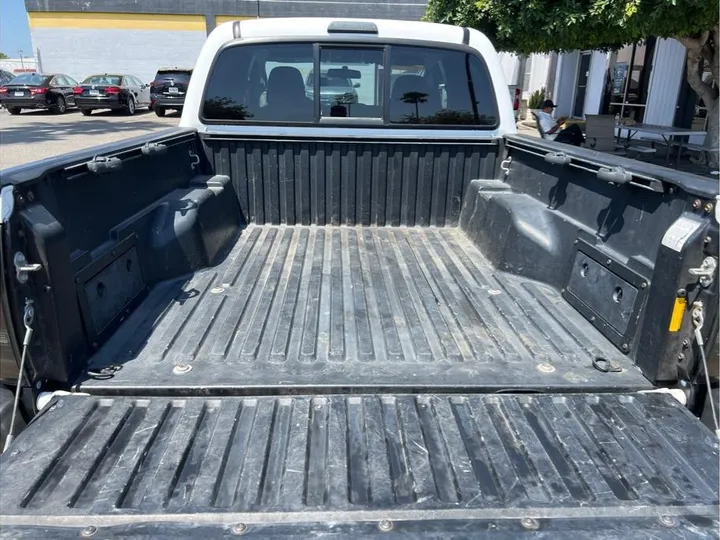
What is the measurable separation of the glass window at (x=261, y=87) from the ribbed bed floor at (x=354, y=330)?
1.01 meters

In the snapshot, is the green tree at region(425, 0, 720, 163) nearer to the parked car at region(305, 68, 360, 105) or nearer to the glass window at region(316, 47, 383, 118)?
the glass window at region(316, 47, 383, 118)

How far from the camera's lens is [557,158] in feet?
9.74

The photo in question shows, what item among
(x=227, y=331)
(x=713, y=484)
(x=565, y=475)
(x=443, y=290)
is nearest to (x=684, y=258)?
(x=713, y=484)

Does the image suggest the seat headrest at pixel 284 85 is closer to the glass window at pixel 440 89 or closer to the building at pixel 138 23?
the glass window at pixel 440 89

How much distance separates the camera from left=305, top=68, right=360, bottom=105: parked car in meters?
3.81

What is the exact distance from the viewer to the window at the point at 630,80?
1523 cm

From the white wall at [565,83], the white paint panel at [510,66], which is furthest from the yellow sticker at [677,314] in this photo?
the white paint panel at [510,66]

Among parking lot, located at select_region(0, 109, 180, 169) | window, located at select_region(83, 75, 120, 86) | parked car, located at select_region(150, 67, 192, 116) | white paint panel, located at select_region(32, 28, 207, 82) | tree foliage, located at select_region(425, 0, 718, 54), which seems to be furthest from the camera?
white paint panel, located at select_region(32, 28, 207, 82)

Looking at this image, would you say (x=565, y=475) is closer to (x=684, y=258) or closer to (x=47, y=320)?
(x=684, y=258)

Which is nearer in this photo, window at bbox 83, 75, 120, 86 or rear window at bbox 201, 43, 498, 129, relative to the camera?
rear window at bbox 201, 43, 498, 129

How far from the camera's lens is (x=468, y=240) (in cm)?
388

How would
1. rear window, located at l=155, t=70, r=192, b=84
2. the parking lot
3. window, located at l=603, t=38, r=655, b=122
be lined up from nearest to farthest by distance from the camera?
the parking lot, window, located at l=603, t=38, r=655, b=122, rear window, located at l=155, t=70, r=192, b=84

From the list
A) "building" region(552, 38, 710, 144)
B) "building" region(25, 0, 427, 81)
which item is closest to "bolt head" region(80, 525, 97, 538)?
"building" region(552, 38, 710, 144)

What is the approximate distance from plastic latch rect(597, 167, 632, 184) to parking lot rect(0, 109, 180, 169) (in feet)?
36.6
